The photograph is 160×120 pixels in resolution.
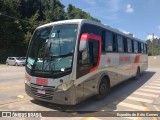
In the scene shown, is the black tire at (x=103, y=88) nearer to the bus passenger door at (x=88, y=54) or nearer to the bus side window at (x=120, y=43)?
the bus passenger door at (x=88, y=54)

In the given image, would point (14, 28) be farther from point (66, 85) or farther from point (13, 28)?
point (66, 85)

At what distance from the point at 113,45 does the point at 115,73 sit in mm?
1372

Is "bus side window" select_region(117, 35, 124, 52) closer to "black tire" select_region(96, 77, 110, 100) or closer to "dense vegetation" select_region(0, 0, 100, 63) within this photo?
"black tire" select_region(96, 77, 110, 100)

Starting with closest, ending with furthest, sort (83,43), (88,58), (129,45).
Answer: (83,43)
(88,58)
(129,45)

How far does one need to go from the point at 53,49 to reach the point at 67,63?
0.78 metres

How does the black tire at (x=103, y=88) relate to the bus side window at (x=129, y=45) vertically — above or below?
below

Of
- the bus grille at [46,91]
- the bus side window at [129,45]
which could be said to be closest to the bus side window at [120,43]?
the bus side window at [129,45]

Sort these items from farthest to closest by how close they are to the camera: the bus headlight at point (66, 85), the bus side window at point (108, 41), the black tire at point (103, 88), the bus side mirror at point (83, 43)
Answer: the bus side window at point (108, 41)
the black tire at point (103, 88)
the bus side mirror at point (83, 43)
the bus headlight at point (66, 85)

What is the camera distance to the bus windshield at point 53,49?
6547 millimetres

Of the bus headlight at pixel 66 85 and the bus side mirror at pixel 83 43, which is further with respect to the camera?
the bus side mirror at pixel 83 43

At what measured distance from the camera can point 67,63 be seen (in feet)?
21.2

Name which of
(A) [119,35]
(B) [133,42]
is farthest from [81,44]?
(B) [133,42]

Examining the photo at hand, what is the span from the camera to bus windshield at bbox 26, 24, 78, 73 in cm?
655

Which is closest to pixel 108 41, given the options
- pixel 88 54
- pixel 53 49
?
pixel 88 54
